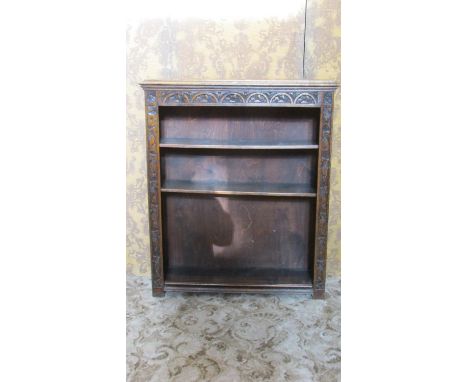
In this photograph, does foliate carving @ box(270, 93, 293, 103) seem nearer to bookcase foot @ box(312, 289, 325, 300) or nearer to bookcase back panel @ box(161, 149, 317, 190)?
bookcase back panel @ box(161, 149, 317, 190)

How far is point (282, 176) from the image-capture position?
7.51ft

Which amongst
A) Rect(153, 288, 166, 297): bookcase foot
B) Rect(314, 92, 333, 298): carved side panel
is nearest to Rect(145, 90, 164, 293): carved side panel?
Rect(153, 288, 166, 297): bookcase foot

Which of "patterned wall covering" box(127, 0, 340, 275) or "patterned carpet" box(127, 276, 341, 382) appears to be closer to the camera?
"patterned carpet" box(127, 276, 341, 382)

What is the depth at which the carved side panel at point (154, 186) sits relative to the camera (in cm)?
199

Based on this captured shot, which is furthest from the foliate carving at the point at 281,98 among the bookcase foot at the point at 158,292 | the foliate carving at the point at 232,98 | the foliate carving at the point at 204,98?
the bookcase foot at the point at 158,292

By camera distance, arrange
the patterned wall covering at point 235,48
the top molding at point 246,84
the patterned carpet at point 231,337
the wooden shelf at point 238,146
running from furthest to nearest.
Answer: the patterned wall covering at point 235,48, the wooden shelf at point 238,146, the top molding at point 246,84, the patterned carpet at point 231,337

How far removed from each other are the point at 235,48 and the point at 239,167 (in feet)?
2.12

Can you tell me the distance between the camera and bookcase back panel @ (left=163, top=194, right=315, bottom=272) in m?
2.33

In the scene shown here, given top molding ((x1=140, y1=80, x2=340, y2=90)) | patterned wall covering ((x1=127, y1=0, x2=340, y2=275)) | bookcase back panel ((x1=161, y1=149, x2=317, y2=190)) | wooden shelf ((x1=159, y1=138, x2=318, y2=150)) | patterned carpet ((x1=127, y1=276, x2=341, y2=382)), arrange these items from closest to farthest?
patterned carpet ((x1=127, y1=276, x2=341, y2=382)) < top molding ((x1=140, y1=80, x2=340, y2=90)) < wooden shelf ((x1=159, y1=138, x2=318, y2=150)) < patterned wall covering ((x1=127, y1=0, x2=340, y2=275)) < bookcase back panel ((x1=161, y1=149, x2=317, y2=190))

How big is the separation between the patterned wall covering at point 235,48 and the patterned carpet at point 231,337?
102 cm

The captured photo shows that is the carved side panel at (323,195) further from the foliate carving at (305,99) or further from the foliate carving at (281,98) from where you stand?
the foliate carving at (281,98)
